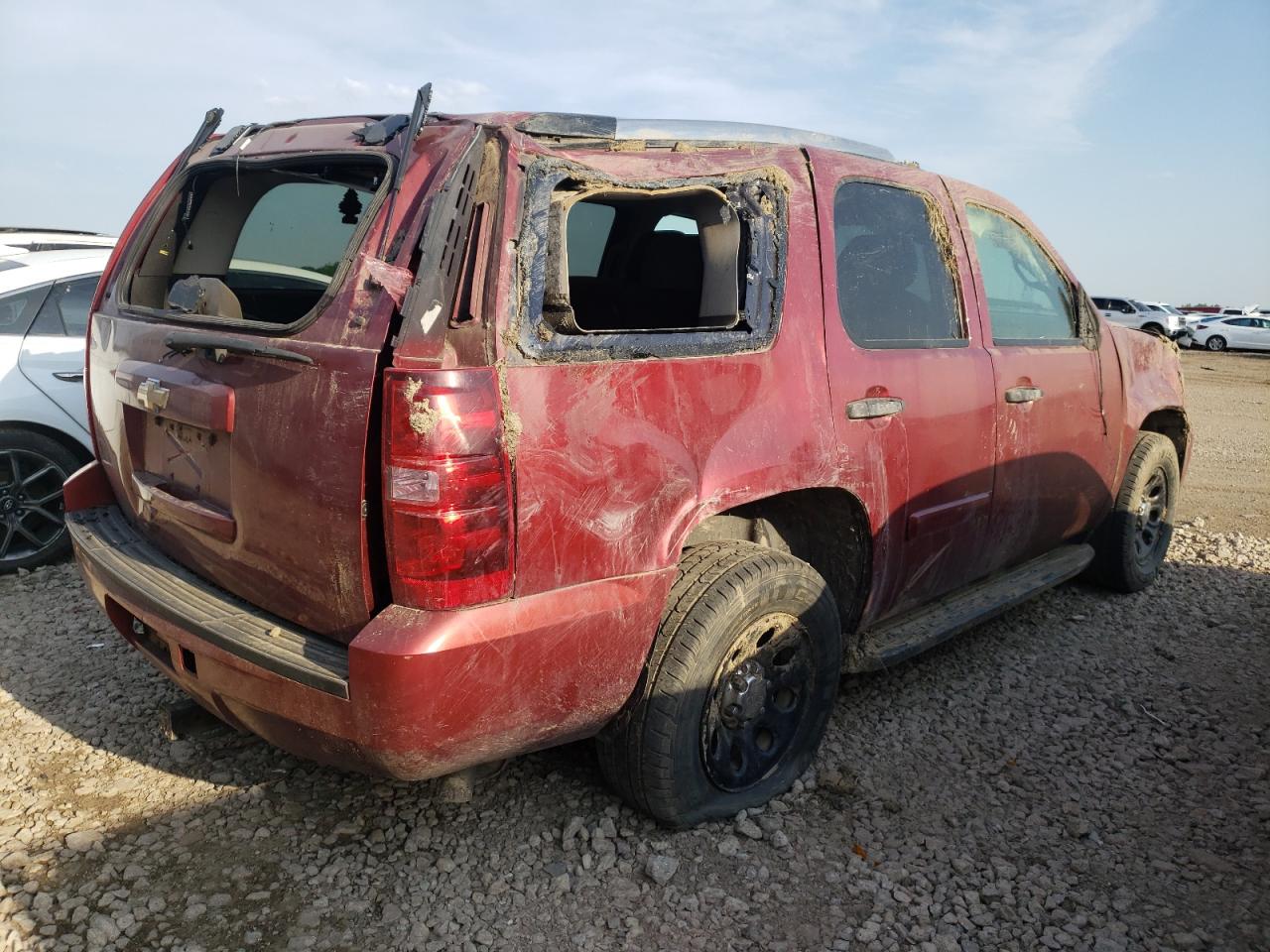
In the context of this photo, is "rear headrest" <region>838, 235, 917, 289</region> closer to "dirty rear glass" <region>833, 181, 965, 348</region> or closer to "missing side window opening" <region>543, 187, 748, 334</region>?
"dirty rear glass" <region>833, 181, 965, 348</region>

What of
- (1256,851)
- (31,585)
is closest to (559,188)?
(1256,851)

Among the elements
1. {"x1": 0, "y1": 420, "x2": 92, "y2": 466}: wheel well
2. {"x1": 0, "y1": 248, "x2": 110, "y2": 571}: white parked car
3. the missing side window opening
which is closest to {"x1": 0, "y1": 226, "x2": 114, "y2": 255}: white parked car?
Result: {"x1": 0, "y1": 248, "x2": 110, "y2": 571}: white parked car

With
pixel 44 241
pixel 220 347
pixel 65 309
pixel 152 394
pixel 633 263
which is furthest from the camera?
pixel 44 241

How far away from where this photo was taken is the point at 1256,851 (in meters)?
2.71

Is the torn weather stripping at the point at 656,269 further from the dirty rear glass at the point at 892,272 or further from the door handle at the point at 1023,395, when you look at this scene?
the door handle at the point at 1023,395

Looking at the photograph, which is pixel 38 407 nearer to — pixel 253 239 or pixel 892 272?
pixel 253 239

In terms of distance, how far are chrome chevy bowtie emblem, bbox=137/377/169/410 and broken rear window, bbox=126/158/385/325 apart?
38 centimetres

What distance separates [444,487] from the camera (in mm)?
1961

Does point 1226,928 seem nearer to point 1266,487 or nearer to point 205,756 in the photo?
point 205,756

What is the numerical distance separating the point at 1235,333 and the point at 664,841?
3601 cm

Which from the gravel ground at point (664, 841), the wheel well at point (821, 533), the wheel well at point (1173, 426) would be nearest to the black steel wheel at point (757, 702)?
the gravel ground at point (664, 841)

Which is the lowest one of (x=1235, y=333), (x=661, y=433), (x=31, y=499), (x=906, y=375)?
(x=31, y=499)

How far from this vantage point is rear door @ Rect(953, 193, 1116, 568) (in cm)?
351

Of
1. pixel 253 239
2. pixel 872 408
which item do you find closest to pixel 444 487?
pixel 872 408
